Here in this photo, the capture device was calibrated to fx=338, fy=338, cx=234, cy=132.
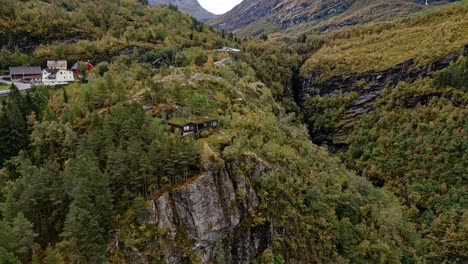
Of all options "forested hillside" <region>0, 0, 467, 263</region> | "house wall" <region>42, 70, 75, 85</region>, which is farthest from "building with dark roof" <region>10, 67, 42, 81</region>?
"forested hillside" <region>0, 0, 467, 263</region>

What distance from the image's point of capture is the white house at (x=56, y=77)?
211 feet

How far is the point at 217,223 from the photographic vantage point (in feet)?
126

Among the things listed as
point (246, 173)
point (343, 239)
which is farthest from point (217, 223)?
point (343, 239)

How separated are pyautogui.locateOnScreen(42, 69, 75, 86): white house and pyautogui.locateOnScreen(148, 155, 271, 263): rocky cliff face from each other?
41.3 metres

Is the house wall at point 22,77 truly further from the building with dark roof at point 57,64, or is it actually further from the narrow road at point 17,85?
the building with dark roof at point 57,64

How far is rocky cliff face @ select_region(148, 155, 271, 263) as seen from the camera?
1423 inches

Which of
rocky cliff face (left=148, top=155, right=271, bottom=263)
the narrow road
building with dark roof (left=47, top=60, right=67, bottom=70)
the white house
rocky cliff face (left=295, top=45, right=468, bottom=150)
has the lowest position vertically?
rocky cliff face (left=148, top=155, right=271, bottom=263)

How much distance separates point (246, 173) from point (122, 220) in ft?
51.4

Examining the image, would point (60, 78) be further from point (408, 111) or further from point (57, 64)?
point (408, 111)

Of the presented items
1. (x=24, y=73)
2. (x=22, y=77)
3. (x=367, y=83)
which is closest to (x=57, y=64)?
(x=24, y=73)

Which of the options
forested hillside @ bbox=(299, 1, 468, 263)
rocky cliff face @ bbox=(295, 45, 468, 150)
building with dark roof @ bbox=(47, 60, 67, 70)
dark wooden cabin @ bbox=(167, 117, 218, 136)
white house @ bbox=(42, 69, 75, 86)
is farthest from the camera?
rocky cliff face @ bbox=(295, 45, 468, 150)

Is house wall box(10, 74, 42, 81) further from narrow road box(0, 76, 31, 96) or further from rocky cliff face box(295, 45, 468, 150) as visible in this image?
rocky cliff face box(295, 45, 468, 150)

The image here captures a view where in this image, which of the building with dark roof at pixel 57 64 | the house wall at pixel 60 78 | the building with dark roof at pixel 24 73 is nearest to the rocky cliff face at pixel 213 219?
the house wall at pixel 60 78

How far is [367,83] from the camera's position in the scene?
112 meters
